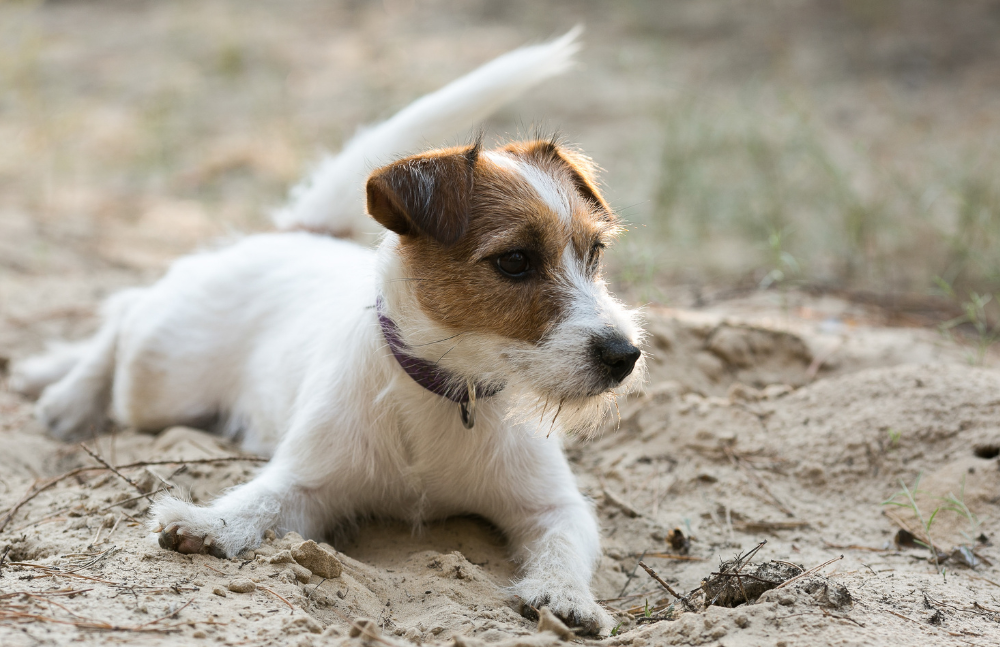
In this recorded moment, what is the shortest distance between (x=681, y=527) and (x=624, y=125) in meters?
7.41

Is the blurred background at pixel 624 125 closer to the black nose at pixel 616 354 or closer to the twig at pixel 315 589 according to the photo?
the black nose at pixel 616 354

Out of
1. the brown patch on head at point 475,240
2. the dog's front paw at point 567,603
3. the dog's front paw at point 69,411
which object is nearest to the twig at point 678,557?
the dog's front paw at point 567,603

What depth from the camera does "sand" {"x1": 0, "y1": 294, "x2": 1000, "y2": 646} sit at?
261 centimetres

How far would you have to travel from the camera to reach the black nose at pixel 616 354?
2.92m

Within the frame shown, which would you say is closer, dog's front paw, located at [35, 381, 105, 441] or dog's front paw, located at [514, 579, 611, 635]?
dog's front paw, located at [514, 579, 611, 635]

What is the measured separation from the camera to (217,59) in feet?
41.0

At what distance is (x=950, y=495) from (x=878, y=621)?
1.20 metres

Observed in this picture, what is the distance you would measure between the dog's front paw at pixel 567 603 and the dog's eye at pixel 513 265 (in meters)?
1.13

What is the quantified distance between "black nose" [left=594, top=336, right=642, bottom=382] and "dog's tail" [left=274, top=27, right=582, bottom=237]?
5.07 feet

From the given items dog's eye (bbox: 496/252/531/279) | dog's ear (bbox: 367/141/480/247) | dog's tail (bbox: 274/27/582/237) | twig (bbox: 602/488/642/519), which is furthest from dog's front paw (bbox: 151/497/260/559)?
twig (bbox: 602/488/642/519)

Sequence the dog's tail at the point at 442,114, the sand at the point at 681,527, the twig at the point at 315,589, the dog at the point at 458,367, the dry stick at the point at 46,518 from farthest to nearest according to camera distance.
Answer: the dog's tail at the point at 442,114 < the dry stick at the point at 46,518 < the dog at the point at 458,367 < the twig at the point at 315,589 < the sand at the point at 681,527

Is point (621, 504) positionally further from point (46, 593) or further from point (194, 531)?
point (46, 593)

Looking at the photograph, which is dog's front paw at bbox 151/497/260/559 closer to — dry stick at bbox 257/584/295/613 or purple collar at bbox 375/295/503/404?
dry stick at bbox 257/584/295/613

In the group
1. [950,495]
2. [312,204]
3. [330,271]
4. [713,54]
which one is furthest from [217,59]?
[950,495]
